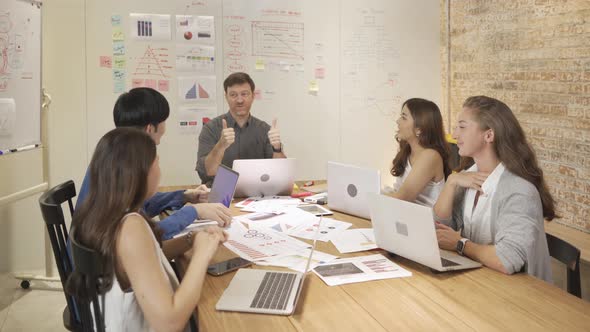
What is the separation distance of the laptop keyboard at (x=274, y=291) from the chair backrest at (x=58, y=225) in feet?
2.44

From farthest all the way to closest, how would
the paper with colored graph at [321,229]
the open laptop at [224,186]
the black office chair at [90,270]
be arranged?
1. the open laptop at [224,186]
2. the paper with colored graph at [321,229]
3. the black office chair at [90,270]

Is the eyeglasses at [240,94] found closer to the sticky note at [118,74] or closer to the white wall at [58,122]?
the sticky note at [118,74]

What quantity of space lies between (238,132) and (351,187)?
1.47 m

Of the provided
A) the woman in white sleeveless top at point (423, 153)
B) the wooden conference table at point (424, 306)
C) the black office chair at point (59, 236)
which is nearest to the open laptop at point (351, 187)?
the woman in white sleeveless top at point (423, 153)

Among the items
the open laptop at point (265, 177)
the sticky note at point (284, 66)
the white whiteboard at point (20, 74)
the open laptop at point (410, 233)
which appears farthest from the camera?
the sticky note at point (284, 66)

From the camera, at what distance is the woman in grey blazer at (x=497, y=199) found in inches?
77.4

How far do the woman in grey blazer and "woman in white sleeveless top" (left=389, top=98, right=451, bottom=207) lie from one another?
0.52m

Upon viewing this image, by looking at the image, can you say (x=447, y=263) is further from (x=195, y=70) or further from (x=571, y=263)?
(x=195, y=70)

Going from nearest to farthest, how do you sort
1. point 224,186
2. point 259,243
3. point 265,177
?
point 259,243, point 224,186, point 265,177

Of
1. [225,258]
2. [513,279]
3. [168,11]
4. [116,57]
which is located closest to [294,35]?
[168,11]

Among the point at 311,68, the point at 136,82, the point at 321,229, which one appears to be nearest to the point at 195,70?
the point at 136,82

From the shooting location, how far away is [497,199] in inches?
83.9

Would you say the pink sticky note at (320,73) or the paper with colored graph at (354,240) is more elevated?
the pink sticky note at (320,73)

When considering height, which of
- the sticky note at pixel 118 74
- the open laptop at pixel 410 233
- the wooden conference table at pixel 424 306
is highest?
the sticky note at pixel 118 74
